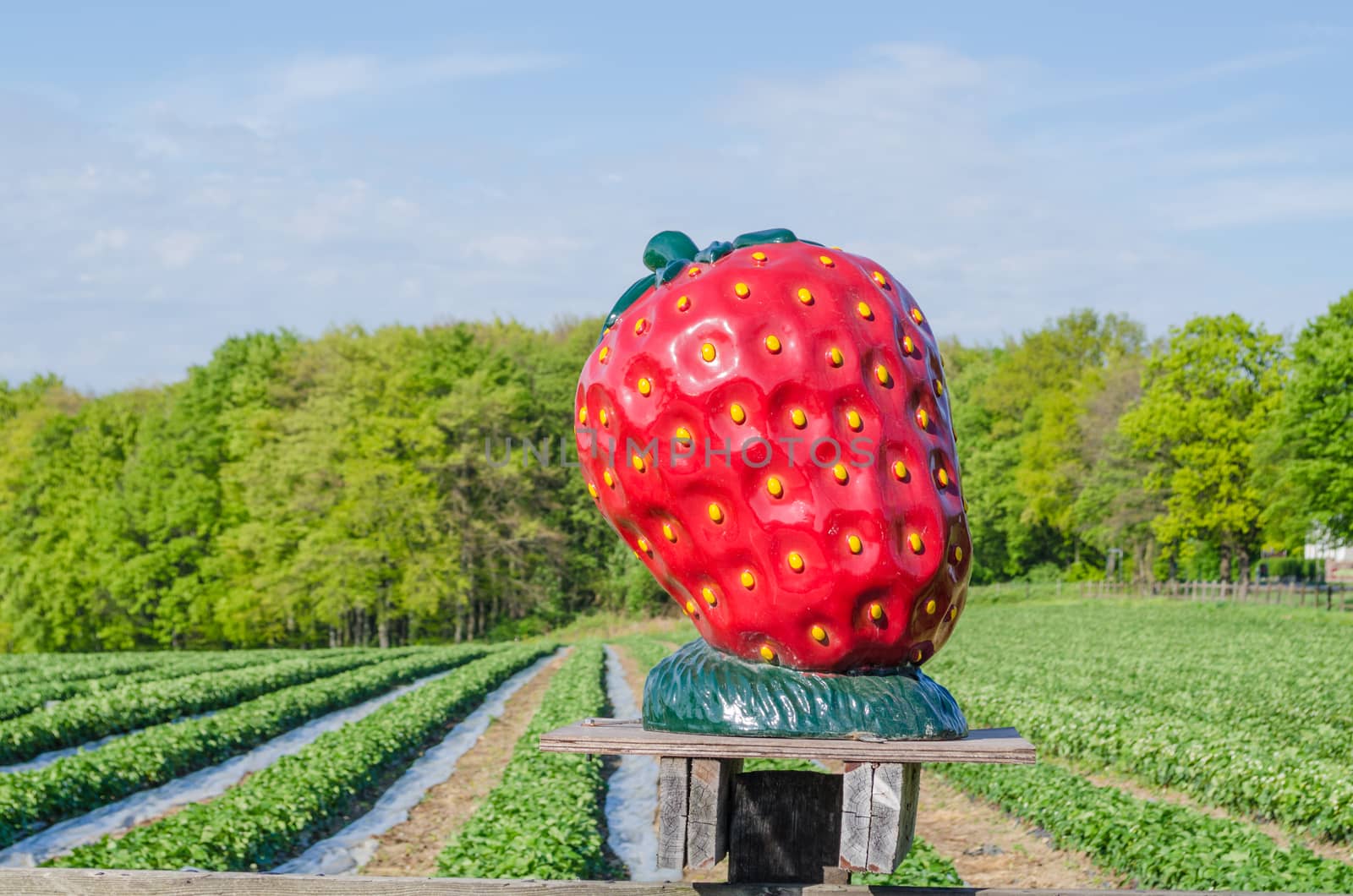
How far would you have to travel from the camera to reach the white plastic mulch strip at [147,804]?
9.04m

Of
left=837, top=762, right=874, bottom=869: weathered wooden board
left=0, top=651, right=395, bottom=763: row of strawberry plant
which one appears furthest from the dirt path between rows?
left=0, top=651, right=395, bottom=763: row of strawberry plant

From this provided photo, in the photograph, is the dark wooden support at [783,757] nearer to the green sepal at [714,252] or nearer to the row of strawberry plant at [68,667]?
the green sepal at [714,252]

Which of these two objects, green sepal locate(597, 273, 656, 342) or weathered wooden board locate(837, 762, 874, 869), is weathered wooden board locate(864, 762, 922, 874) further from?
green sepal locate(597, 273, 656, 342)

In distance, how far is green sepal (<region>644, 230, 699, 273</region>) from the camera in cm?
348

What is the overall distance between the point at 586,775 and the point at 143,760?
4.63 m

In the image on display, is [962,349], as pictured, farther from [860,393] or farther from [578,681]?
[860,393]

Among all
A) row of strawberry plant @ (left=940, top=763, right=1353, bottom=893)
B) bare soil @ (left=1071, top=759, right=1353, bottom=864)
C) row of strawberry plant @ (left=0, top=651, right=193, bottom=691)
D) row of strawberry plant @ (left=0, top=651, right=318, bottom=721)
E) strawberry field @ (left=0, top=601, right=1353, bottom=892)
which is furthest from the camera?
row of strawberry plant @ (left=0, top=651, right=193, bottom=691)

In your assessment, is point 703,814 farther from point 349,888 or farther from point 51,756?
point 51,756

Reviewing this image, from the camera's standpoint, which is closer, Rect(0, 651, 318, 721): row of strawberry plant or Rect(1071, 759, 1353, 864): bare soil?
Rect(1071, 759, 1353, 864): bare soil

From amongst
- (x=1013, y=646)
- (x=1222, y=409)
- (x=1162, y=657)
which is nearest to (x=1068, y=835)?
(x=1162, y=657)

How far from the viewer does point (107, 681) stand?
66.4ft

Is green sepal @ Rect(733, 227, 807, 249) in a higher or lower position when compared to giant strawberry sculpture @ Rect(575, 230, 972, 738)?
higher

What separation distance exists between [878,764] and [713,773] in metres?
0.42

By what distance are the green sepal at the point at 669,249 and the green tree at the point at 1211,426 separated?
4183cm
